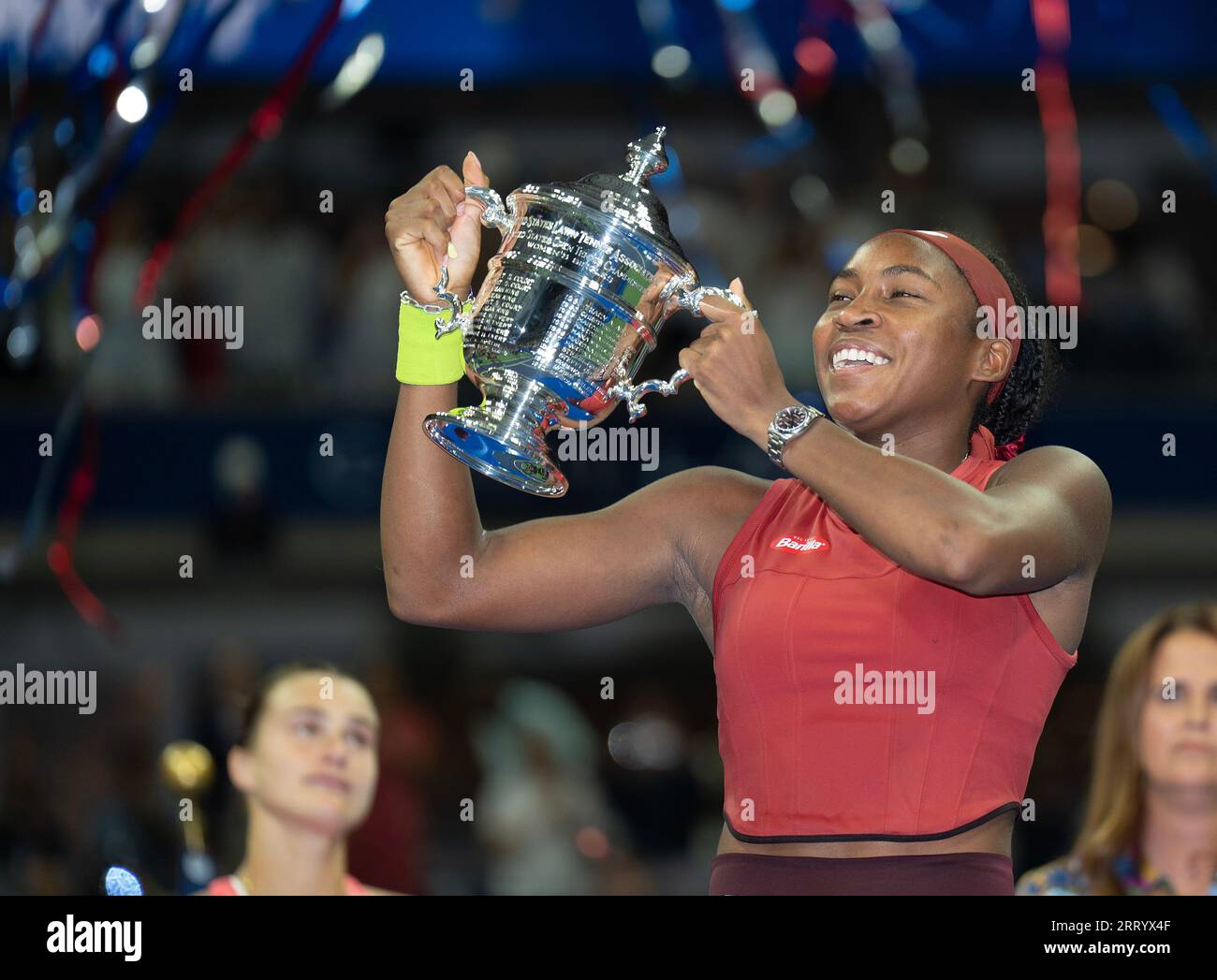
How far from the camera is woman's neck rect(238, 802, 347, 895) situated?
85.2 inches

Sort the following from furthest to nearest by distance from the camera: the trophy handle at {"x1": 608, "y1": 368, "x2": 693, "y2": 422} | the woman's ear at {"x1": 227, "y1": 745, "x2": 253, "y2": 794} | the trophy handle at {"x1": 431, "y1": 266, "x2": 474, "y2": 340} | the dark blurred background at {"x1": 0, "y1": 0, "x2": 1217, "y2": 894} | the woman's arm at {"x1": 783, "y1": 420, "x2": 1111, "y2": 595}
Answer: the dark blurred background at {"x1": 0, "y1": 0, "x2": 1217, "y2": 894} → the woman's ear at {"x1": 227, "y1": 745, "x2": 253, "y2": 794} → the trophy handle at {"x1": 431, "y1": 266, "x2": 474, "y2": 340} → the trophy handle at {"x1": 608, "y1": 368, "x2": 693, "y2": 422} → the woman's arm at {"x1": 783, "y1": 420, "x2": 1111, "y2": 595}

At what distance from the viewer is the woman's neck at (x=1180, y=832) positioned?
204cm

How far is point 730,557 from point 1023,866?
2832 mm

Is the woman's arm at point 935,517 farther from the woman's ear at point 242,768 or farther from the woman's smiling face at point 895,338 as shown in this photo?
the woman's ear at point 242,768

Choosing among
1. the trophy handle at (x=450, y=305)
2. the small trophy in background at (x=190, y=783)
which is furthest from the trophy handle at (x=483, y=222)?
the small trophy in background at (x=190, y=783)

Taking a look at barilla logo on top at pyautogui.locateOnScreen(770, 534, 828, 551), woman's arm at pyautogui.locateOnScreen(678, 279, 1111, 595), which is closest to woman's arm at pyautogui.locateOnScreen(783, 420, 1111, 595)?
woman's arm at pyautogui.locateOnScreen(678, 279, 1111, 595)

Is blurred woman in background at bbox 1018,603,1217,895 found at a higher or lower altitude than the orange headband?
lower

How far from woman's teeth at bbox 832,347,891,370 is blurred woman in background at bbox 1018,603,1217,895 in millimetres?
624

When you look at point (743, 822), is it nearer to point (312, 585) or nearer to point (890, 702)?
point (890, 702)

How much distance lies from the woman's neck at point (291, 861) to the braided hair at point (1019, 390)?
101 cm

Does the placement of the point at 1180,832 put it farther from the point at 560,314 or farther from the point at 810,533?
the point at 560,314

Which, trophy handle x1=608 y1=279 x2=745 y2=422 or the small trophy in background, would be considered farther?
the small trophy in background

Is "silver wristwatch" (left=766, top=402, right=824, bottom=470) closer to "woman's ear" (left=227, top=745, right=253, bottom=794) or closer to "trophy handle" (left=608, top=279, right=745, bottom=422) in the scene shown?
"trophy handle" (left=608, top=279, right=745, bottom=422)

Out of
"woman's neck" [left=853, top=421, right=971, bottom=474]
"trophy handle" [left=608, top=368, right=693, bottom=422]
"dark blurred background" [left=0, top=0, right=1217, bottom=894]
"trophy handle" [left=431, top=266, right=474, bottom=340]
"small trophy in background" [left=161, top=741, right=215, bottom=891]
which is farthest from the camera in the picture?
"dark blurred background" [left=0, top=0, right=1217, bottom=894]
